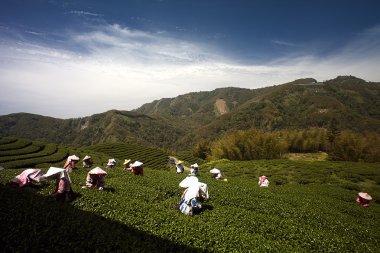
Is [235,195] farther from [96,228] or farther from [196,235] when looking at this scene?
Result: [96,228]

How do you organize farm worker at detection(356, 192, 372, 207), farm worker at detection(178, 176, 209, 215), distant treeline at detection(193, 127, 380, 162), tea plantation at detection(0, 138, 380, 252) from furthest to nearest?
distant treeline at detection(193, 127, 380, 162) → farm worker at detection(356, 192, 372, 207) → farm worker at detection(178, 176, 209, 215) → tea plantation at detection(0, 138, 380, 252)

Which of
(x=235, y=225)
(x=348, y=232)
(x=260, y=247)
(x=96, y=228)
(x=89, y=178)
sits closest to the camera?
(x=96, y=228)

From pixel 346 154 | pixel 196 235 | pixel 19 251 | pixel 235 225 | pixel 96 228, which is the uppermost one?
pixel 19 251

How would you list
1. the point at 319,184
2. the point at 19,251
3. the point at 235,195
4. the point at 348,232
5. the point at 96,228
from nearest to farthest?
the point at 19,251 → the point at 96,228 → the point at 348,232 → the point at 235,195 → the point at 319,184

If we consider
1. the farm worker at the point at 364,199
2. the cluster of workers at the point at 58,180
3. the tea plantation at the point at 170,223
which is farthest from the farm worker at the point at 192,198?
the farm worker at the point at 364,199

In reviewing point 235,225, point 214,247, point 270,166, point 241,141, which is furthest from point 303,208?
point 241,141

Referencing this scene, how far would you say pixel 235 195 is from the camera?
19.4 metres

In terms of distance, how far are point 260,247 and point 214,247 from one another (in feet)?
6.67

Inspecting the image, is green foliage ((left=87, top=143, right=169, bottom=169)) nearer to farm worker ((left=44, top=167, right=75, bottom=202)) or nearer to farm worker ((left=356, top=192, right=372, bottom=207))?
farm worker ((left=356, top=192, right=372, bottom=207))

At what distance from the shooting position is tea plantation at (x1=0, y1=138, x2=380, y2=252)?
835 cm

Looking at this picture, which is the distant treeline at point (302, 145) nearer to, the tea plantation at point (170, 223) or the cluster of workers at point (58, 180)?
the tea plantation at point (170, 223)

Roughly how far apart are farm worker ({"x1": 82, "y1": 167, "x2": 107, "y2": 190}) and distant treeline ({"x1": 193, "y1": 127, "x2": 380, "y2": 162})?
48.5 m

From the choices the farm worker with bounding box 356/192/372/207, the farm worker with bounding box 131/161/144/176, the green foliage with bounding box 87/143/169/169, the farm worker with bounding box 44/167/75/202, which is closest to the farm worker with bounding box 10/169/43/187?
the farm worker with bounding box 44/167/75/202

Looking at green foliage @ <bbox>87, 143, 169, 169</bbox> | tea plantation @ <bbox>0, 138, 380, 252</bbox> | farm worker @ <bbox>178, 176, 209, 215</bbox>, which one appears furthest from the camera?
green foliage @ <bbox>87, 143, 169, 169</bbox>
